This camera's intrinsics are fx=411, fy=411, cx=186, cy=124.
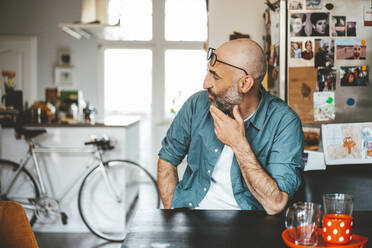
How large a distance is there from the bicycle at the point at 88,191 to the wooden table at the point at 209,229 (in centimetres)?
236

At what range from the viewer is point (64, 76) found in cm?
635

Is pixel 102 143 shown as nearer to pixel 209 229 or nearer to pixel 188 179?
pixel 188 179

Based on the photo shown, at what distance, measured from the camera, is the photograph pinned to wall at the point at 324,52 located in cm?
234

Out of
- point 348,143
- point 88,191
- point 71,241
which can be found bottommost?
point 71,241

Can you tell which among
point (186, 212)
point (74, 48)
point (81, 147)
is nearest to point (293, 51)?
point (186, 212)

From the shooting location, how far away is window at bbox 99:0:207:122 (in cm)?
640

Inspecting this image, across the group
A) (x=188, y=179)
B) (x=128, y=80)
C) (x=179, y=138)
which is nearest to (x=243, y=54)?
(x=179, y=138)

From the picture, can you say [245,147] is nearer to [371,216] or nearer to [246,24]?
[371,216]

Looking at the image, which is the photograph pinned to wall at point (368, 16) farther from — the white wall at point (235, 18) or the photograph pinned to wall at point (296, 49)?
the white wall at point (235, 18)

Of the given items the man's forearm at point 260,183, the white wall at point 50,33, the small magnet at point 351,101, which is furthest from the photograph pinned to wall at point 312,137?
the white wall at point 50,33

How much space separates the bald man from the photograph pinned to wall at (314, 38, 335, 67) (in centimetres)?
79

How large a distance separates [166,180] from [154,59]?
4758 millimetres

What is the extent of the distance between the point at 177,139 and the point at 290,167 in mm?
511

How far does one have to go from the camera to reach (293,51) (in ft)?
7.87
